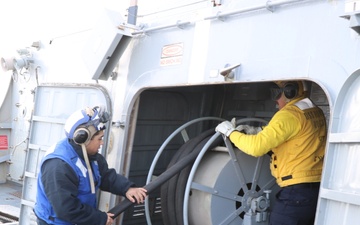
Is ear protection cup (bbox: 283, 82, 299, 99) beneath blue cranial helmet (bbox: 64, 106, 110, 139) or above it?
above

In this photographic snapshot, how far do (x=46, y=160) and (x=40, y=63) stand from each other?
9.75ft

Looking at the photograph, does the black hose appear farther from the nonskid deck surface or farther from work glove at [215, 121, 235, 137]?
the nonskid deck surface

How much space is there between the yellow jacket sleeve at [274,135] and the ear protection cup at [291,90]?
0.19 meters

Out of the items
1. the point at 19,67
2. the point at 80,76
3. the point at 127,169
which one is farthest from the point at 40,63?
the point at 127,169

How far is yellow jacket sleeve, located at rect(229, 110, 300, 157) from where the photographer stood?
311cm

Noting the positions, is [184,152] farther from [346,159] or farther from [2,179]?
[2,179]

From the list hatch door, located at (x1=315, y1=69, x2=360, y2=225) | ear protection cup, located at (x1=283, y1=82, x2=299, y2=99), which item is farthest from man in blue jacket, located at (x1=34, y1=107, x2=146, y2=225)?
hatch door, located at (x1=315, y1=69, x2=360, y2=225)

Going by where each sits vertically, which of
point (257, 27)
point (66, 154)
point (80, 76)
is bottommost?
point (66, 154)

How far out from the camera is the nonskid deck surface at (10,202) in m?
5.58

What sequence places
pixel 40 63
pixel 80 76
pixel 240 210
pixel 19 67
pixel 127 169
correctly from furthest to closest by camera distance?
pixel 19 67
pixel 40 63
pixel 80 76
pixel 127 169
pixel 240 210

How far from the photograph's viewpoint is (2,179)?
7.05m

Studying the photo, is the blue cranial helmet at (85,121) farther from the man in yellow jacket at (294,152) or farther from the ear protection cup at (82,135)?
the man in yellow jacket at (294,152)

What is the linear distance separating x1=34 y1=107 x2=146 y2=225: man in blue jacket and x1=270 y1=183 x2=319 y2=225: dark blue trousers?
4.24 ft

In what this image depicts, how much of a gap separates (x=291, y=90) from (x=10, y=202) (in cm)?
448
